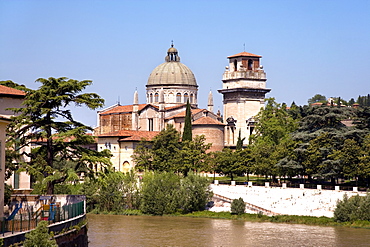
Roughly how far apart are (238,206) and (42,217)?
3012cm

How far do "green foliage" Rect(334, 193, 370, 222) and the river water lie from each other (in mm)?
1532

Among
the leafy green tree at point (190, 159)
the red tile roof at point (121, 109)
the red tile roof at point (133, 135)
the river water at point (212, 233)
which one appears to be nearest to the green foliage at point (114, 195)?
the river water at point (212, 233)

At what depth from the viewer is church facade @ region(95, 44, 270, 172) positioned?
78750 mm

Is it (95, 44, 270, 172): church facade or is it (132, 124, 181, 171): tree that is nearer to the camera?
(132, 124, 181, 171): tree

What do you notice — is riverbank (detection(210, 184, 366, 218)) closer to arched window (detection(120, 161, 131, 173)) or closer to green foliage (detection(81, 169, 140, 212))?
green foliage (detection(81, 169, 140, 212))

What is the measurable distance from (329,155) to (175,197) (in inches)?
460

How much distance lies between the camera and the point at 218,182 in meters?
59.5

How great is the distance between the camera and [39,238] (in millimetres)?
19125

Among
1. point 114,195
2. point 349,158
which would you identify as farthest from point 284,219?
point 114,195

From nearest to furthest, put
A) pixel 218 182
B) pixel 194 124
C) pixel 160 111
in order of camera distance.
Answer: pixel 218 182
pixel 194 124
pixel 160 111

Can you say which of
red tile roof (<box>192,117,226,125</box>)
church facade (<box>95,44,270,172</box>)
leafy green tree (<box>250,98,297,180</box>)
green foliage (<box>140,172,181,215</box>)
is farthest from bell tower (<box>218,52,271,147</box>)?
green foliage (<box>140,172,181,215</box>)

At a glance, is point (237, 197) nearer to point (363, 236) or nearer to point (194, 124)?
point (363, 236)

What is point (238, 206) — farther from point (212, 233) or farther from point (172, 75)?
point (172, 75)

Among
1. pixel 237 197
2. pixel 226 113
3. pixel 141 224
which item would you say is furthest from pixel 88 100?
pixel 226 113
